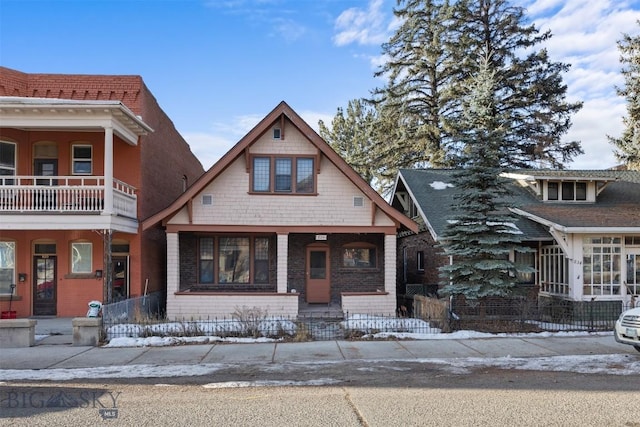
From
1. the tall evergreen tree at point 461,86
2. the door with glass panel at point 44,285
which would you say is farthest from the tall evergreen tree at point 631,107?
the door with glass panel at point 44,285

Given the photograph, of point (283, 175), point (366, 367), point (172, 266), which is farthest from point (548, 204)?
point (172, 266)

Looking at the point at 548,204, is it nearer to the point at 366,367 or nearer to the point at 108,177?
the point at 366,367

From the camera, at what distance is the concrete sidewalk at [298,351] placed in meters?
10.8

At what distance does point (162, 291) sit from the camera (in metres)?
21.0

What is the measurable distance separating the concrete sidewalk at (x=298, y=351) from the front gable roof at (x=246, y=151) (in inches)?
228

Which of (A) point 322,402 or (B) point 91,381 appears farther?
(B) point 91,381

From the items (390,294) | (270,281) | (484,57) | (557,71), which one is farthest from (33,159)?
(557,71)

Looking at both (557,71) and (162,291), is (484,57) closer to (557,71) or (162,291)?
(557,71)

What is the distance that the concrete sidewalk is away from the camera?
1080cm

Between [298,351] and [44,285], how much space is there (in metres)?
11.1

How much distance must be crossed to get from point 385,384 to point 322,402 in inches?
62.7

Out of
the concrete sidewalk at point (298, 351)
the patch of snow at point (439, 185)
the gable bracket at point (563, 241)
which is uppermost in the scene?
the patch of snow at point (439, 185)

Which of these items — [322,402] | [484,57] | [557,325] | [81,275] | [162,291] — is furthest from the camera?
[484,57]

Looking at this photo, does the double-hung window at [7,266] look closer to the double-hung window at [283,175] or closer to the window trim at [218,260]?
the window trim at [218,260]
